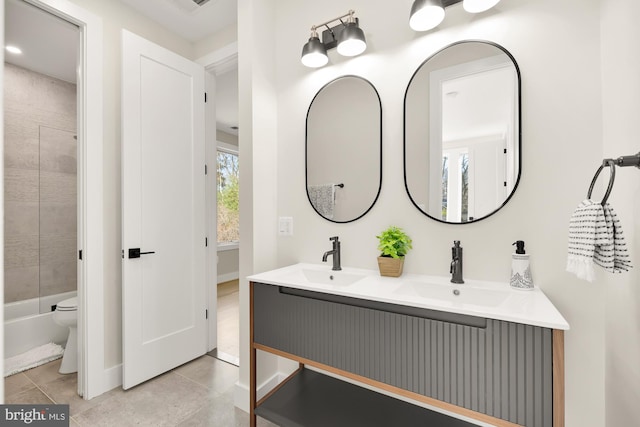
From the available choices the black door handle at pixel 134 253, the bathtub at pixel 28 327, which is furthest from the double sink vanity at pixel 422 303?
the bathtub at pixel 28 327

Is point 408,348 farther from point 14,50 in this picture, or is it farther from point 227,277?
point 227,277

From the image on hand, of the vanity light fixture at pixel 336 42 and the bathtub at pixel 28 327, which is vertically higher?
the vanity light fixture at pixel 336 42

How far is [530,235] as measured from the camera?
1.29 meters

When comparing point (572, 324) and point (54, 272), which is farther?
point (54, 272)

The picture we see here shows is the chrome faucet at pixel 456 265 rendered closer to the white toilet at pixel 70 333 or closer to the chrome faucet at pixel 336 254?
the chrome faucet at pixel 336 254

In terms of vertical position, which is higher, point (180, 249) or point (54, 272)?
point (180, 249)

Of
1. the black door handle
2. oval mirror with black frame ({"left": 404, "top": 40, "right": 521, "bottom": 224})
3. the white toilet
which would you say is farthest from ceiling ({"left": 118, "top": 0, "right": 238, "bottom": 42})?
the white toilet

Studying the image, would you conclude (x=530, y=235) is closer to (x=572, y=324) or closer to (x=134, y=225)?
(x=572, y=324)

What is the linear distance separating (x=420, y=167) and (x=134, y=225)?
1.88 metres

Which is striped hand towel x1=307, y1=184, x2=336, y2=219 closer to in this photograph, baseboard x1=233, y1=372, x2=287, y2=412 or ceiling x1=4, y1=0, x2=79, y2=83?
baseboard x1=233, y1=372, x2=287, y2=412

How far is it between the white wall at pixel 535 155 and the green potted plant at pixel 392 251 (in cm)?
8

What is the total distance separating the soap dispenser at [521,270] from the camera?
4.08ft

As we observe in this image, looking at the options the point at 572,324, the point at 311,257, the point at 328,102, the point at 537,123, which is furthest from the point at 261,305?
the point at 537,123

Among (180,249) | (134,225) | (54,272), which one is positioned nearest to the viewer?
(134,225)
